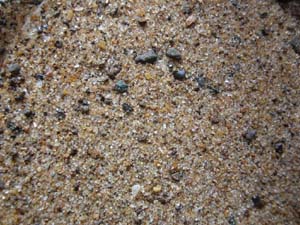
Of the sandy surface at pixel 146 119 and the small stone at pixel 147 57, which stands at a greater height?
the small stone at pixel 147 57

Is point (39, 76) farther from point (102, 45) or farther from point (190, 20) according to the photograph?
point (190, 20)

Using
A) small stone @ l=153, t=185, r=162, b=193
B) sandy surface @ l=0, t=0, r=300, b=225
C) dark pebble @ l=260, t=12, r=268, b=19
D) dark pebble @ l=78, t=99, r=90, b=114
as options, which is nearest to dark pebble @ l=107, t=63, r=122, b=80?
sandy surface @ l=0, t=0, r=300, b=225

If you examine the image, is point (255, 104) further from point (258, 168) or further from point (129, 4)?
point (129, 4)

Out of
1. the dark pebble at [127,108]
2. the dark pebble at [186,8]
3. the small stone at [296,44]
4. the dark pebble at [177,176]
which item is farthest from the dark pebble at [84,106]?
the small stone at [296,44]

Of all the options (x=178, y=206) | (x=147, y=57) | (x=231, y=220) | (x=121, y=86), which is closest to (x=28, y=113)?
(x=121, y=86)

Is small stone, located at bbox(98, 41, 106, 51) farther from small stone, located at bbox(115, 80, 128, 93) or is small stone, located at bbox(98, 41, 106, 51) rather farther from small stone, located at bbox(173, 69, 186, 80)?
small stone, located at bbox(173, 69, 186, 80)

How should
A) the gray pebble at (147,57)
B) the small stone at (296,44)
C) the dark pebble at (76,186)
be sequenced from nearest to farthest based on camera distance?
the dark pebble at (76,186) → the gray pebble at (147,57) → the small stone at (296,44)

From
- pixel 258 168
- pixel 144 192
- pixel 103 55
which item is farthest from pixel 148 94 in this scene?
pixel 258 168

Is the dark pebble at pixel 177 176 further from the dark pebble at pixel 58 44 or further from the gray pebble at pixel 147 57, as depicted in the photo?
the dark pebble at pixel 58 44
